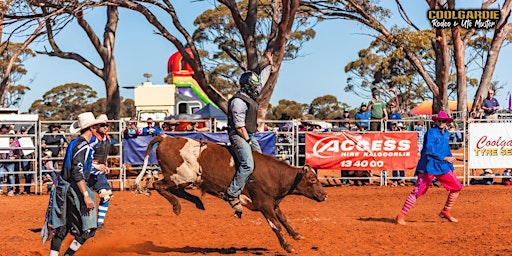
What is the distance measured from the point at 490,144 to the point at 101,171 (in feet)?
40.3

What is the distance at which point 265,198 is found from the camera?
30.0ft

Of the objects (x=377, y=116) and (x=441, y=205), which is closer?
(x=441, y=205)

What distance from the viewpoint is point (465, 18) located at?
80.8 ft

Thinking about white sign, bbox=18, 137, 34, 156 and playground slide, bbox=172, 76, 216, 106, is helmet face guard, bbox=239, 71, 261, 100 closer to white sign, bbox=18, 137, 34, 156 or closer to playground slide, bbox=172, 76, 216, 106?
white sign, bbox=18, 137, 34, 156

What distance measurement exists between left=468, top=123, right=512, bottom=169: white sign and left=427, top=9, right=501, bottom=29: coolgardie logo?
524 centimetres

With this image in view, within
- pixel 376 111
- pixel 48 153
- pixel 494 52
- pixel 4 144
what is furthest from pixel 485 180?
pixel 4 144

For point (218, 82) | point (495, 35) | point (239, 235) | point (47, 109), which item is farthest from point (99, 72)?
point (47, 109)

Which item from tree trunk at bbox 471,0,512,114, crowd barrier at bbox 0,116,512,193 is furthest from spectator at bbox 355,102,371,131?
tree trunk at bbox 471,0,512,114

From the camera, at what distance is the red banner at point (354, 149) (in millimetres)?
18656

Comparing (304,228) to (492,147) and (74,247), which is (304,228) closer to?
(74,247)

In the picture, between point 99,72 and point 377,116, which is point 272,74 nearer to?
point 377,116

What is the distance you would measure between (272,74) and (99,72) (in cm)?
767

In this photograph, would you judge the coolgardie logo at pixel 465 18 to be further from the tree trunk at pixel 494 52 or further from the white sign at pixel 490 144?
the white sign at pixel 490 144

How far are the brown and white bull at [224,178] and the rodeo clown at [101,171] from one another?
27.5 inches
